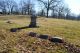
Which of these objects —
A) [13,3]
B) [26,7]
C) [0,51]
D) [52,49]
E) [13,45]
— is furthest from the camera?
[13,3]

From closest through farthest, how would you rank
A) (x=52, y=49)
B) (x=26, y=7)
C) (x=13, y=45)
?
1. (x=52, y=49)
2. (x=13, y=45)
3. (x=26, y=7)

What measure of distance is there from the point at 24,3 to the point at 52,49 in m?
72.6

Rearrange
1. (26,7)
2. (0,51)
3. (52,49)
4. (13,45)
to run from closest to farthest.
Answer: (0,51), (52,49), (13,45), (26,7)

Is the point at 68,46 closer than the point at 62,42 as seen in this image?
Yes

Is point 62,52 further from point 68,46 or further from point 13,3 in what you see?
point 13,3

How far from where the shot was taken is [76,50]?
1027 centimetres

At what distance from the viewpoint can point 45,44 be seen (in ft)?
37.6

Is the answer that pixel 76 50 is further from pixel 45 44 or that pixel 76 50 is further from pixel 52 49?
pixel 45 44

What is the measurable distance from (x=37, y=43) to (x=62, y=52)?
2.15m

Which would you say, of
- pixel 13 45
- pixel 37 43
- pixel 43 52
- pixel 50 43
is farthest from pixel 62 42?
pixel 13 45

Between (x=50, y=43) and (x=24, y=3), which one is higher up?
(x=24, y=3)

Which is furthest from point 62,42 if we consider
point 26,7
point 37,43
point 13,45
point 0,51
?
point 26,7

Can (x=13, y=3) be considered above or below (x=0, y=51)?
above

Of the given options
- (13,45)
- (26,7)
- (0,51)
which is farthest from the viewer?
(26,7)
